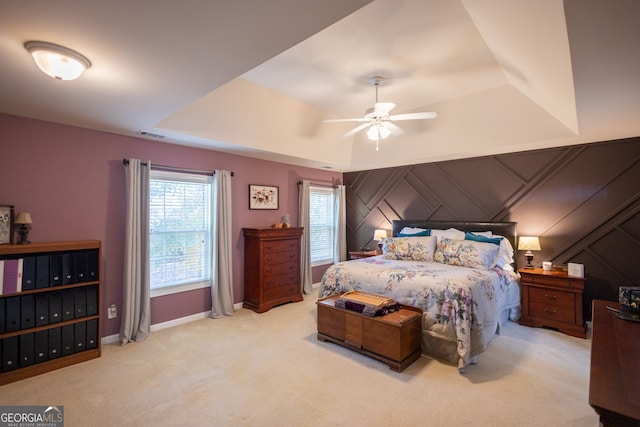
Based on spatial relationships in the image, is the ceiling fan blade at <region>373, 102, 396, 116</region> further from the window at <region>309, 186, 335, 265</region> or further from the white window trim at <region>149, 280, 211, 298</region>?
the white window trim at <region>149, 280, 211, 298</region>

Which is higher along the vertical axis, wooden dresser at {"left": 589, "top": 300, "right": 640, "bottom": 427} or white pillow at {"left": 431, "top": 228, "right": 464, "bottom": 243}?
white pillow at {"left": 431, "top": 228, "right": 464, "bottom": 243}

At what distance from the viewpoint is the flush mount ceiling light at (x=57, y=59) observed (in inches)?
66.1

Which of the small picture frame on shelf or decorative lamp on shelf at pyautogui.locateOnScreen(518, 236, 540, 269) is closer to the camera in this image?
the small picture frame on shelf

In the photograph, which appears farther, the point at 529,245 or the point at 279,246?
the point at 279,246

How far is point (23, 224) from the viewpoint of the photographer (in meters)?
2.79

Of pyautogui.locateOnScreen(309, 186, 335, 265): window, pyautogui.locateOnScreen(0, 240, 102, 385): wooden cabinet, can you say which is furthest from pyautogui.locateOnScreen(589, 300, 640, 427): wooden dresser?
pyautogui.locateOnScreen(309, 186, 335, 265): window

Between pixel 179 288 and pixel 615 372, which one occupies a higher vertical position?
pixel 615 372

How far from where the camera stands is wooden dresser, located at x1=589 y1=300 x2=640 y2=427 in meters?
0.84

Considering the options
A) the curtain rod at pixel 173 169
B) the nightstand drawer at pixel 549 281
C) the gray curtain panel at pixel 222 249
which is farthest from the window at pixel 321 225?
the nightstand drawer at pixel 549 281

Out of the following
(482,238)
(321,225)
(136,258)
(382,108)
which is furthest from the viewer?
(321,225)

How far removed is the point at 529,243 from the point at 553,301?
79cm

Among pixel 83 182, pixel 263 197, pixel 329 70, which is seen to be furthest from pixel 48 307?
pixel 329 70

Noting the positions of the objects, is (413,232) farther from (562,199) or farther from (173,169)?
(173,169)

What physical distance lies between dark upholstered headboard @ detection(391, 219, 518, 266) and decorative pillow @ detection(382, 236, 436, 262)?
2.18 feet
